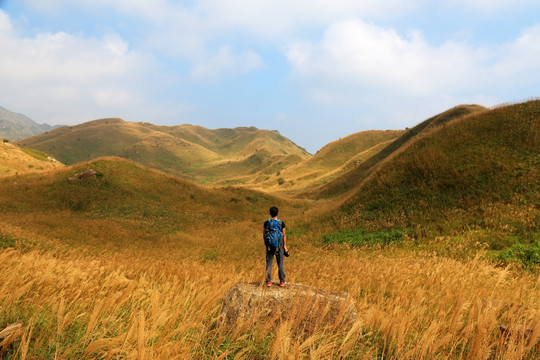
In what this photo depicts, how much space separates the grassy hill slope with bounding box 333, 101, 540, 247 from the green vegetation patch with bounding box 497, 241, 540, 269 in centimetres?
98

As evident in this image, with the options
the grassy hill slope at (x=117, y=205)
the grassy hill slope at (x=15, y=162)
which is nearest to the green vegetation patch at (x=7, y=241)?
the grassy hill slope at (x=117, y=205)

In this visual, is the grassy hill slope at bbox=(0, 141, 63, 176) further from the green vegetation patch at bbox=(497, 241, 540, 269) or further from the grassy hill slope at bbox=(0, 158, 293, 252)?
the green vegetation patch at bbox=(497, 241, 540, 269)

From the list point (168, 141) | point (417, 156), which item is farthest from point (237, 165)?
point (417, 156)

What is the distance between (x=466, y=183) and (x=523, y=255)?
860cm

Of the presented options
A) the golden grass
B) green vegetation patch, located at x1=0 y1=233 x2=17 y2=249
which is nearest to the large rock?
the golden grass

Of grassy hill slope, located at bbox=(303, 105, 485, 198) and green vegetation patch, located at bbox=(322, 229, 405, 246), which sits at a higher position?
grassy hill slope, located at bbox=(303, 105, 485, 198)

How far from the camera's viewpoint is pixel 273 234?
230 inches

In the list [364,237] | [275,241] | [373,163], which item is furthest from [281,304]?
[373,163]

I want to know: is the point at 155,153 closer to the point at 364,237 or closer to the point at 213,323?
the point at 364,237

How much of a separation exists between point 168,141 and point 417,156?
166 metres

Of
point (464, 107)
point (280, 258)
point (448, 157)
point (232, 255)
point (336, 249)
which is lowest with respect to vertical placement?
point (232, 255)

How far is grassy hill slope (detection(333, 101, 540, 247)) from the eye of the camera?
48.8ft

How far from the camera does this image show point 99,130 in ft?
563

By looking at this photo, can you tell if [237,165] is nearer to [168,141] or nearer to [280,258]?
[168,141]
